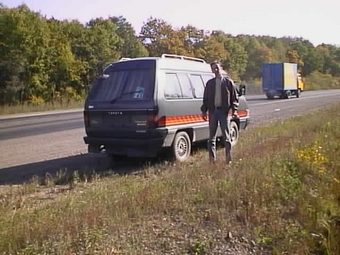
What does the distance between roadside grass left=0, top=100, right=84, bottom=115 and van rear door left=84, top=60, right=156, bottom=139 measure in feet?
64.0

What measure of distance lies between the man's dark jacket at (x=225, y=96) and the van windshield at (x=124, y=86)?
40.7 inches

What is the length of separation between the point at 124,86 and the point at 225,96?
1908mm

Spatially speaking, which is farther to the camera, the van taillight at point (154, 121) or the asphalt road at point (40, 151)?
the asphalt road at point (40, 151)

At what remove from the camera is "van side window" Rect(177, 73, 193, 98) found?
957 cm

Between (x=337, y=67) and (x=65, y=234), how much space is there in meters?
96.0

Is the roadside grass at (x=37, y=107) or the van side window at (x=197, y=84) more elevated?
the van side window at (x=197, y=84)

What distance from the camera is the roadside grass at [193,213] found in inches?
174

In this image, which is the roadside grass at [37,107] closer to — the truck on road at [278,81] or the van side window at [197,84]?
the truck on road at [278,81]

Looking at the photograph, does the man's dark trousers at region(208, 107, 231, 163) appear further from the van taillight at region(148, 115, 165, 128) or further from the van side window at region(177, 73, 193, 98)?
the van side window at region(177, 73, 193, 98)

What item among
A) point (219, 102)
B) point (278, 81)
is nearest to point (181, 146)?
point (219, 102)

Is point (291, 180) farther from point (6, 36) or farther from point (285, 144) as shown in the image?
point (6, 36)

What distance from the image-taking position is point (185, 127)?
9.40m

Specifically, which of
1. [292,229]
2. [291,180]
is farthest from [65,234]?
→ [291,180]

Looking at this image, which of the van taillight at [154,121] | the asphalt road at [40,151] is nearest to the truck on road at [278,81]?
the asphalt road at [40,151]
